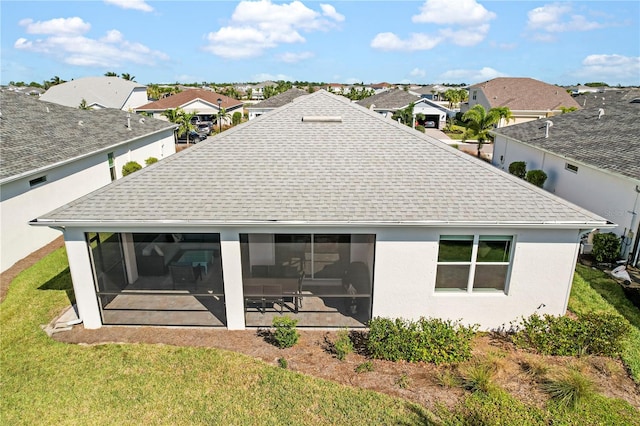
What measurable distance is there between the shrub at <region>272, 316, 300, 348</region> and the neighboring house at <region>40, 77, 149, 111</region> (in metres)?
53.1

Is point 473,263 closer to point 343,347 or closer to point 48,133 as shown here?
point 343,347

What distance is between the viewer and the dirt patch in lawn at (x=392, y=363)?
762 cm

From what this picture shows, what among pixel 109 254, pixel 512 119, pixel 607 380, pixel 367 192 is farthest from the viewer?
pixel 512 119

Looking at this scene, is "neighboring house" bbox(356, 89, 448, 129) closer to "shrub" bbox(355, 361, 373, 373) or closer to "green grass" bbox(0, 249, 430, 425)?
"shrub" bbox(355, 361, 373, 373)

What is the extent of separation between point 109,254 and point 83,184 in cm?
954

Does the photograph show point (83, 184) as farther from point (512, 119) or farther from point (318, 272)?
point (512, 119)

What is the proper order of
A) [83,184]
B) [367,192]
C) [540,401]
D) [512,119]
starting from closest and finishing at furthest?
[540,401], [367,192], [83,184], [512,119]

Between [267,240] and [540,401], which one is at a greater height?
[267,240]

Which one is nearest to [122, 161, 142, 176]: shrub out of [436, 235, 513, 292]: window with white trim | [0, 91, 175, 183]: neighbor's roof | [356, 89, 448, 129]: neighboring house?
[0, 91, 175, 183]: neighbor's roof

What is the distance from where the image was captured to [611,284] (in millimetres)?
12094

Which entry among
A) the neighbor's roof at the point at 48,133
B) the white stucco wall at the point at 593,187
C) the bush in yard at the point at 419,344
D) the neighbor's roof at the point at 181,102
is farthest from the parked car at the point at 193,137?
the bush in yard at the point at 419,344

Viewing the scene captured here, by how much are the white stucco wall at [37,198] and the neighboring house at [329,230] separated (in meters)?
5.10

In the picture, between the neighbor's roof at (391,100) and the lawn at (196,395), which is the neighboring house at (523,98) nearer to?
the neighbor's roof at (391,100)

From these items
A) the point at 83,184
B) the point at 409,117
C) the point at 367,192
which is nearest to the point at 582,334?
the point at 367,192
